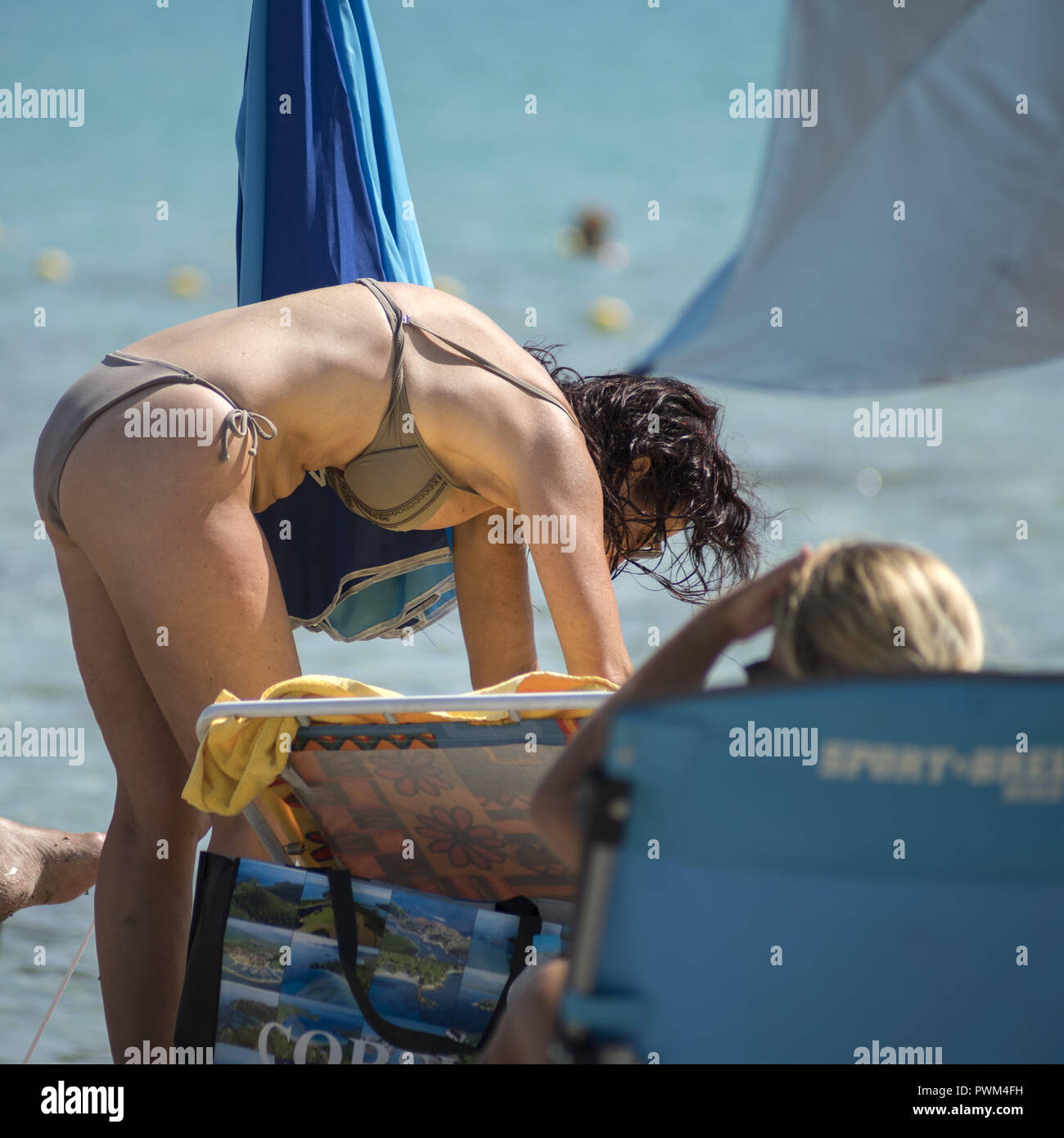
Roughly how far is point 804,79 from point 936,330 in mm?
281

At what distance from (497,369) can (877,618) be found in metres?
0.93

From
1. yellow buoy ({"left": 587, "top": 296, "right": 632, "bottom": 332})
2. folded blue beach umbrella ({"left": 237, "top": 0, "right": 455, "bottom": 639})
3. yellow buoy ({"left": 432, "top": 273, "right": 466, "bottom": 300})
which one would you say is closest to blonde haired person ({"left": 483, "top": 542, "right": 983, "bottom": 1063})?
folded blue beach umbrella ({"left": 237, "top": 0, "right": 455, "bottom": 639})

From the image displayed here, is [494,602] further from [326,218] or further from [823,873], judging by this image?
[823,873]

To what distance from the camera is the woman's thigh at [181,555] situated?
6.24 feet

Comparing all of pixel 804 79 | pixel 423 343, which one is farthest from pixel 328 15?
pixel 804 79

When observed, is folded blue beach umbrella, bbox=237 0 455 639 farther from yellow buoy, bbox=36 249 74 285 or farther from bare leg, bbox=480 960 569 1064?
yellow buoy, bbox=36 249 74 285

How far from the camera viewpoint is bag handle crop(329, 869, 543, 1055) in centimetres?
171

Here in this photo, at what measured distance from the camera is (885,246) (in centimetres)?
136

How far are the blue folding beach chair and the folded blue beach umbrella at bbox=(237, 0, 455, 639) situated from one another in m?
1.47

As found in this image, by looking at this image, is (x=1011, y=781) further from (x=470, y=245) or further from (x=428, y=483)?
(x=470, y=245)

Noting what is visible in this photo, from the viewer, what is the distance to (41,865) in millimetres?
2730

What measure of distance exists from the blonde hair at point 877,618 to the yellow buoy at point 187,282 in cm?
1122

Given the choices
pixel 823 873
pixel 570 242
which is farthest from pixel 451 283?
pixel 823 873
